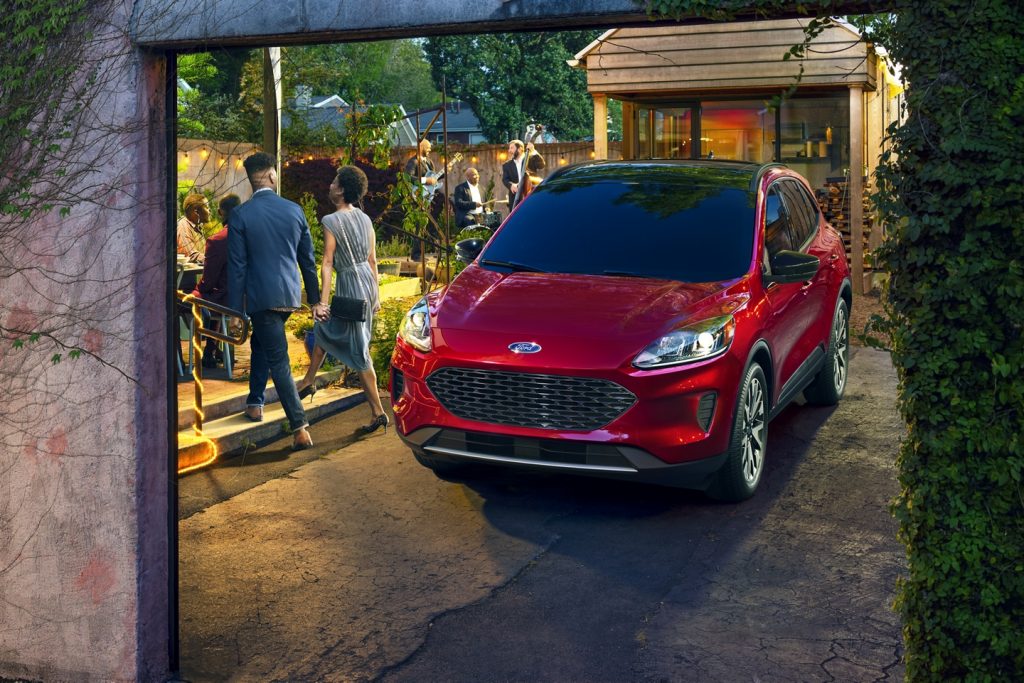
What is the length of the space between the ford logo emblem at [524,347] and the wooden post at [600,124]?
12.0 m

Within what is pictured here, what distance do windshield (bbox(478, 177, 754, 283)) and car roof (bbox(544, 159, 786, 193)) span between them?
65 millimetres

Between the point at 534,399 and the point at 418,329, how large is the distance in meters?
0.98

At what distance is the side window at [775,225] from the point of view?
7.68 metres

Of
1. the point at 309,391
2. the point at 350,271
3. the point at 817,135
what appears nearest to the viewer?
the point at 350,271

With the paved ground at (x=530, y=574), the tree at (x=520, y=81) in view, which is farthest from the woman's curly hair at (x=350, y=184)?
the tree at (x=520, y=81)

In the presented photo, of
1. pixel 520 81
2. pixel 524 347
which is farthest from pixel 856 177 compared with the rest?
pixel 520 81

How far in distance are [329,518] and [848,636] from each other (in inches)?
118

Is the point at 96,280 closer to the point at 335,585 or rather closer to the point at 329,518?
the point at 335,585

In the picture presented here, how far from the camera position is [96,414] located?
4.49 meters

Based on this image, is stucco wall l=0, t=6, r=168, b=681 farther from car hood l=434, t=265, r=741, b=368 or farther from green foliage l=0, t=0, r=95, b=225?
car hood l=434, t=265, r=741, b=368

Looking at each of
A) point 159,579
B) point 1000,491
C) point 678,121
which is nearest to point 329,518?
point 159,579

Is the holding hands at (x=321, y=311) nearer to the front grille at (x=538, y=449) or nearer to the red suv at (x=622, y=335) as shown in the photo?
the red suv at (x=622, y=335)

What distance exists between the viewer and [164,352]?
4586mm

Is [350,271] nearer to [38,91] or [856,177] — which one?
[38,91]
